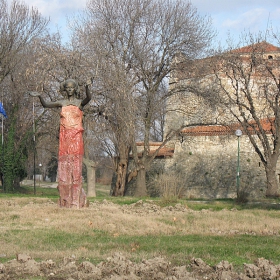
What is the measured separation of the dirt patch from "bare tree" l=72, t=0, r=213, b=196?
18091 mm

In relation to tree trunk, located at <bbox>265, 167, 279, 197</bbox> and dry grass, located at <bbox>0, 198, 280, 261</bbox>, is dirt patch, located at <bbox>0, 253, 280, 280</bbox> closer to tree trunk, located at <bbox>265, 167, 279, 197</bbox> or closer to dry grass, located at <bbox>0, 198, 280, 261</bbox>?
dry grass, located at <bbox>0, 198, 280, 261</bbox>

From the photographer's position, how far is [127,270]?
25.0 ft

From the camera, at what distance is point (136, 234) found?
39.5 ft

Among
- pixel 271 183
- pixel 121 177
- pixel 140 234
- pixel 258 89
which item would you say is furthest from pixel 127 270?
pixel 121 177

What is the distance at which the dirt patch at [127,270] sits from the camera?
742 cm

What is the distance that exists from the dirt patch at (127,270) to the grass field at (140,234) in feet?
2.08

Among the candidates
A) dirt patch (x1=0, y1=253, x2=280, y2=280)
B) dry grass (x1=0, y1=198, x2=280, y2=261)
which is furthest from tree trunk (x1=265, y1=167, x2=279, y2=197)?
dirt patch (x1=0, y1=253, x2=280, y2=280)

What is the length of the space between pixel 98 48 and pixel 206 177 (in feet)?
34.9

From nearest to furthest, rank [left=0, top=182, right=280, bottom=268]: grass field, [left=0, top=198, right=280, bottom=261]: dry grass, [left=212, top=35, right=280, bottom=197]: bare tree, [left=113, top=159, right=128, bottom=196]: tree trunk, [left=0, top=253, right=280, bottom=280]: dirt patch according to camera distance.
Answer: [left=0, top=253, right=280, bottom=280]: dirt patch
[left=0, top=182, right=280, bottom=268]: grass field
[left=0, top=198, right=280, bottom=261]: dry grass
[left=212, top=35, right=280, bottom=197]: bare tree
[left=113, top=159, right=128, bottom=196]: tree trunk

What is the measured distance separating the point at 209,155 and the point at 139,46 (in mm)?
8462

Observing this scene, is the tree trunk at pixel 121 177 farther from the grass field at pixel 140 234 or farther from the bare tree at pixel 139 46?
the grass field at pixel 140 234

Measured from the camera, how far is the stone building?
1192 inches

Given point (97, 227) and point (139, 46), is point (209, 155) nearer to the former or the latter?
point (139, 46)

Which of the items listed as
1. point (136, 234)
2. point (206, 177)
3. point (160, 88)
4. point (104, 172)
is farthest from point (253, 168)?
point (104, 172)
